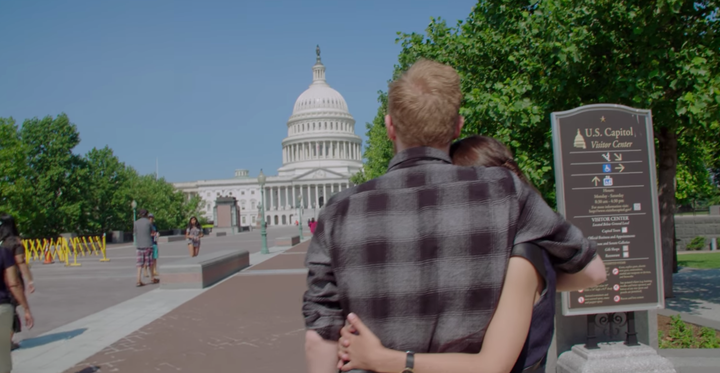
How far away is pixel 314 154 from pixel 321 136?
6282 millimetres

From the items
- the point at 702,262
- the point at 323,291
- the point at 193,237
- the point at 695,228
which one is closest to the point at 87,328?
the point at 323,291

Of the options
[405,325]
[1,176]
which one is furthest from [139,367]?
[1,176]

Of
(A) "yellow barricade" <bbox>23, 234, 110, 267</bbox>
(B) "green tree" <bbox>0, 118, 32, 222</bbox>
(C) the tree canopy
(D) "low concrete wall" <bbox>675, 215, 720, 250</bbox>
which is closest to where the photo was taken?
(A) "yellow barricade" <bbox>23, 234, 110, 267</bbox>

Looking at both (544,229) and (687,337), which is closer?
(544,229)

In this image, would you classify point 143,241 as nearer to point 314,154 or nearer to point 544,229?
point 544,229

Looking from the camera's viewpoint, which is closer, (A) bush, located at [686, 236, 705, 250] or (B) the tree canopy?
(A) bush, located at [686, 236, 705, 250]

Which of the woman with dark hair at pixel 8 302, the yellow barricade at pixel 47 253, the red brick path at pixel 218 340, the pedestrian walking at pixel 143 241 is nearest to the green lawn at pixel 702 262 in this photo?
the red brick path at pixel 218 340

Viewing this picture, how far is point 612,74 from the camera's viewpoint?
34.8 feet

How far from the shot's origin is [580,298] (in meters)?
5.70

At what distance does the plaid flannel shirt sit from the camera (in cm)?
199

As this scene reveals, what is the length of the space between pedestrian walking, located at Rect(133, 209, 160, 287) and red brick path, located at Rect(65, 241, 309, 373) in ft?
9.06

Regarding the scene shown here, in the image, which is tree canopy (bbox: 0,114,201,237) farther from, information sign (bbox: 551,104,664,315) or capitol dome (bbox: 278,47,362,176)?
capitol dome (bbox: 278,47,362,176)

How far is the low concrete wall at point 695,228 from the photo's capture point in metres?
28.4

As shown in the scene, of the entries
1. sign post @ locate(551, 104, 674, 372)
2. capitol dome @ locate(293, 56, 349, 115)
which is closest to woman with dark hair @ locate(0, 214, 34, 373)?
sign post @ locate(551, 104, 674, 372)
